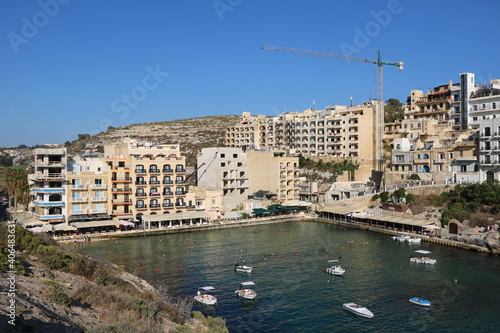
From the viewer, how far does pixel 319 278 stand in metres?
40.1

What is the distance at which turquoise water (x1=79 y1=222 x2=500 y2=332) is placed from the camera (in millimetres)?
30547

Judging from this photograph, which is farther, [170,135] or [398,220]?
[170,135]

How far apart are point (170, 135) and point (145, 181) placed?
336ft

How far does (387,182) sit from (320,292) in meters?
48.4

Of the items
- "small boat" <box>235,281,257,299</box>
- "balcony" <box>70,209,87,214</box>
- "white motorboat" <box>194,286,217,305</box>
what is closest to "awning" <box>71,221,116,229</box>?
"balcony" <box>70,209,87,214</box>

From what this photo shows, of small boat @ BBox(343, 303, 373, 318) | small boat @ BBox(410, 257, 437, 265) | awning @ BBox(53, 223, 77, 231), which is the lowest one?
small boat @ BBox(343, 303, 373, 318)

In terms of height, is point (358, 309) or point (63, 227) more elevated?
point (63, 227)

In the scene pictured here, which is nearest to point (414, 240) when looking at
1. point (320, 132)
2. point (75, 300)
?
point (75, 300)

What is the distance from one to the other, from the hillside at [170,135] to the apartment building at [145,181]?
61.2 meters

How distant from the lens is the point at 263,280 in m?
39.7

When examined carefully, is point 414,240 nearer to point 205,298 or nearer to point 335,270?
point 335,270

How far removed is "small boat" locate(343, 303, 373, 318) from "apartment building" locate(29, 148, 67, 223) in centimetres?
4223

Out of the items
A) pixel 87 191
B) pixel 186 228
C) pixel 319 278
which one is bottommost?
pixel 319 278

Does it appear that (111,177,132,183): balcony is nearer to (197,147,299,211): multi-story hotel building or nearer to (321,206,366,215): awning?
(197,147,299,211): multi-story hotel building
